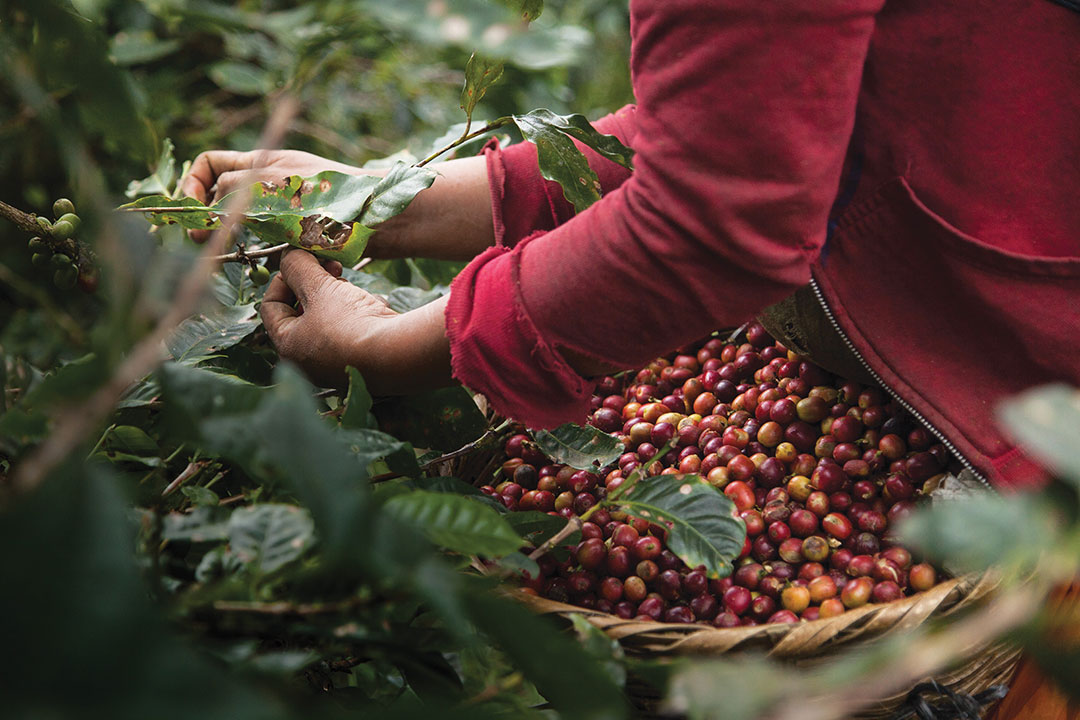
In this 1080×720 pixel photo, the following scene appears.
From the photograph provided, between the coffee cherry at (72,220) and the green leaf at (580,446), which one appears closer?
the coffee cherry at (72,220)

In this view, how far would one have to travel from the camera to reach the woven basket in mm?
686

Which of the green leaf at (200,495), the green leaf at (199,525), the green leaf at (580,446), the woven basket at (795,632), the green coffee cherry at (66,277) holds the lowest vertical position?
the woven basket at (795,632)

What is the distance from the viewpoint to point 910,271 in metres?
0.83

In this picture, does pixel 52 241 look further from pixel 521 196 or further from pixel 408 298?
pixel 521 196

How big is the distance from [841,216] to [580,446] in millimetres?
397

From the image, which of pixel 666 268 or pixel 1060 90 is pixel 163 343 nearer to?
pixel 666 268

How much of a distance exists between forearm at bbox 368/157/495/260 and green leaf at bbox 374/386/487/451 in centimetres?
27

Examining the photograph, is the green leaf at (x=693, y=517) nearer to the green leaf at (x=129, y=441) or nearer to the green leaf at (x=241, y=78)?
the green leaf at (x=129, y=441)

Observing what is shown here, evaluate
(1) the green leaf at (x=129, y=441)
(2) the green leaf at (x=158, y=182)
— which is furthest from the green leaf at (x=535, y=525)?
(2) the green leaf at (x=158, y=182)

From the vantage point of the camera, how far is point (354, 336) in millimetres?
792

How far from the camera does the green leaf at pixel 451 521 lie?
0.50 m

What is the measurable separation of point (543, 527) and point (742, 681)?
1.50 ft

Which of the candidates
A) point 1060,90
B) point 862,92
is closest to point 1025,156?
point 1060,90

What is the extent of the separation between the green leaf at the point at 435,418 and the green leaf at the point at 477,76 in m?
0.34
